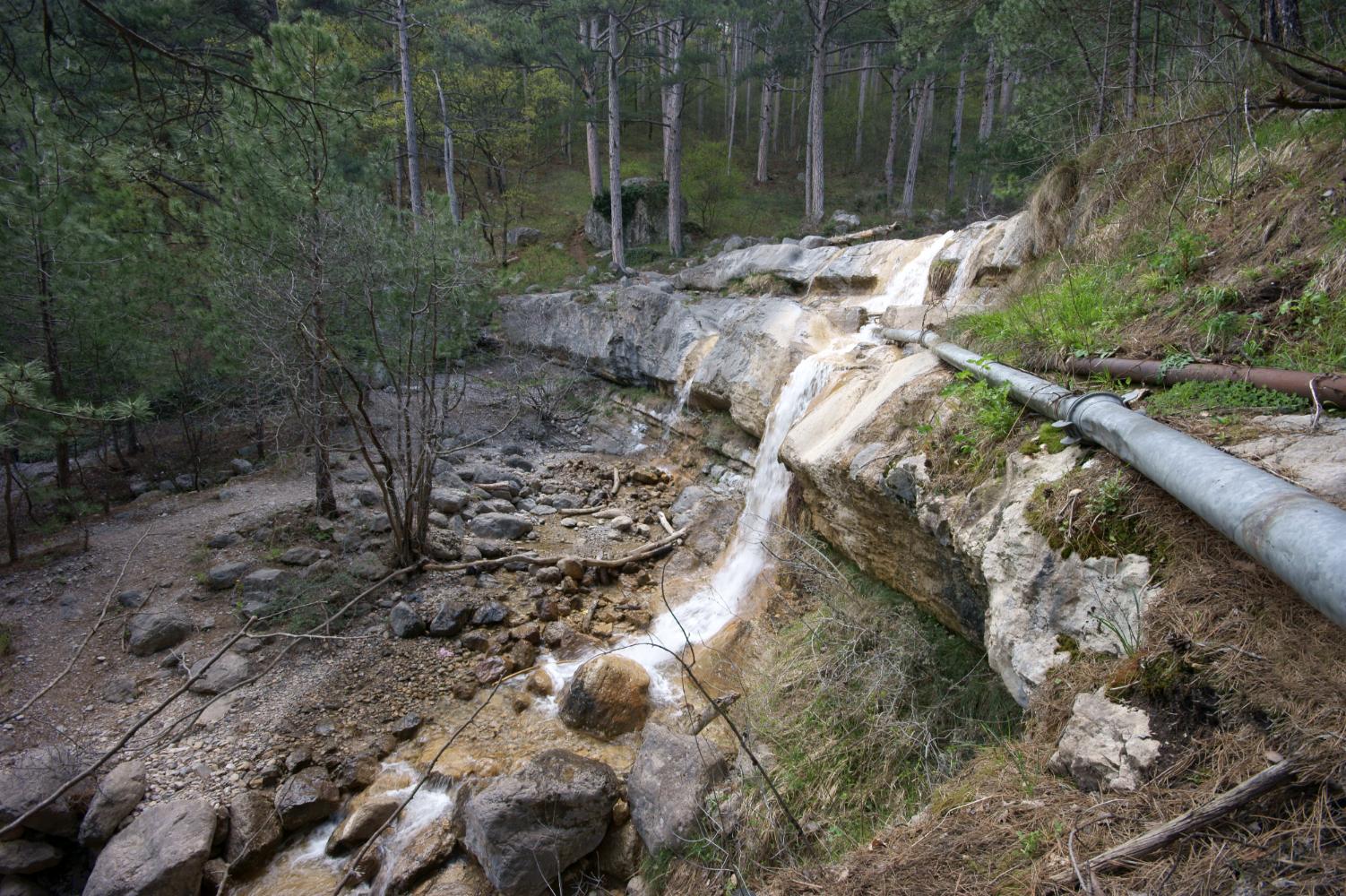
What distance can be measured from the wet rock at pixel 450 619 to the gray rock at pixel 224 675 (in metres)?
1.49

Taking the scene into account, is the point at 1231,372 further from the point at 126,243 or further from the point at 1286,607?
the point at 126,243

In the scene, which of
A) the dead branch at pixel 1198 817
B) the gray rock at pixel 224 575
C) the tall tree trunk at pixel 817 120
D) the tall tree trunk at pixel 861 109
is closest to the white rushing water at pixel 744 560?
the dead branch at pixel 1198 817

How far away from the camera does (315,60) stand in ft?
21.1

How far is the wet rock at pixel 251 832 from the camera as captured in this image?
3871 mm

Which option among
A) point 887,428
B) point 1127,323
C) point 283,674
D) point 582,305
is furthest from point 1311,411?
point 582,305

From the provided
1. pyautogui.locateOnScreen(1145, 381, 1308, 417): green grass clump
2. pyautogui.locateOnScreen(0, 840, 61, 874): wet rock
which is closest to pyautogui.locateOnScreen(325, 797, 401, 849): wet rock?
pyautogui.locateOnScreen(0, 840, 61, 874): wet rock

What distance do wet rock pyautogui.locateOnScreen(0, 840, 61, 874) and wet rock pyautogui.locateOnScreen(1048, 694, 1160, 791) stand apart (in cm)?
551

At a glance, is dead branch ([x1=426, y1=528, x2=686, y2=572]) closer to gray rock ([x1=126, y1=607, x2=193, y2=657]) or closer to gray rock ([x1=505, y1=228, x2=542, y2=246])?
gray rock ([x1=126, y1=607, x2=193, y2=657])

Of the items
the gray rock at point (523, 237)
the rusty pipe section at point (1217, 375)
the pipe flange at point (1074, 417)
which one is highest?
the gray rock at point (523, 237)

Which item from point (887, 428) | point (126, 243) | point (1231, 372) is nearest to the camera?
point (1231, 372)

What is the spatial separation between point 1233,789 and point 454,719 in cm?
494

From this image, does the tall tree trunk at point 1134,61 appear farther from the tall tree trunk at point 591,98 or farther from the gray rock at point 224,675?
the tall tree trunk at point 591,98

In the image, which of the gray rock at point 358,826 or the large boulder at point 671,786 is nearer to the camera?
the large boulder at point 671,786

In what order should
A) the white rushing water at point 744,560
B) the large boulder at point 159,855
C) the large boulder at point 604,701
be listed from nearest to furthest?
the large boulder at point 159,855 < the large boulder at point 604,701 < the white rushing water at point 744,560
